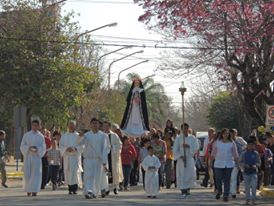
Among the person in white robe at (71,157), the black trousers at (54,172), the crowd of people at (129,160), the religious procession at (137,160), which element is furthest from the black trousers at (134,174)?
the person in white robe at (71,157)

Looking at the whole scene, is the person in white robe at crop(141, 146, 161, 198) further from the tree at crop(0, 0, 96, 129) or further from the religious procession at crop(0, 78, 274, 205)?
the tree at crop(0, 0, 96, 129)

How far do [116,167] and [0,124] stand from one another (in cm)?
3231

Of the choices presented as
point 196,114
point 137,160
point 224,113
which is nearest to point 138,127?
point 137,160

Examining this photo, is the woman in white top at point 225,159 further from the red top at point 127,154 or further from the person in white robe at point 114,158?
the red top at point 127,154

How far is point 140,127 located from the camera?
29.1 metres

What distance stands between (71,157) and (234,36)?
6.13 meters

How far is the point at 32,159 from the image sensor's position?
2166 cm

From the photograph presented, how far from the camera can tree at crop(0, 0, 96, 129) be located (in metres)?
37.9

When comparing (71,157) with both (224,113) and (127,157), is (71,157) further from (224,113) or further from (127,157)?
(224,113)

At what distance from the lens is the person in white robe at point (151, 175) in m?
22.2

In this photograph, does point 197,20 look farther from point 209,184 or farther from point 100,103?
point 100,103

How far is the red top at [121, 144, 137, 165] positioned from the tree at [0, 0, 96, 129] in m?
12.8

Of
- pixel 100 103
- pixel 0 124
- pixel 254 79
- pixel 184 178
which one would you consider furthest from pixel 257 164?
pixel 100 103

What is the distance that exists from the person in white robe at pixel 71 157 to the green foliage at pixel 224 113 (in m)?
40.0
